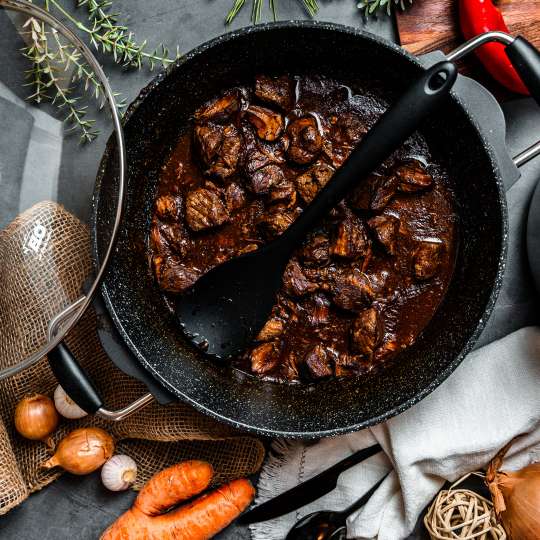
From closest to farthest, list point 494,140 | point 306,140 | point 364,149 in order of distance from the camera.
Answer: point 364,149 < point 494,140 < point 306,140

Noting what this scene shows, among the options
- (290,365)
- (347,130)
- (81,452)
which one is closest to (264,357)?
(290,365)

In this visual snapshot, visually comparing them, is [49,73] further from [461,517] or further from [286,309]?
[461,517]

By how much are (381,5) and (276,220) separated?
106 cm

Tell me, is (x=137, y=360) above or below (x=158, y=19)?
below

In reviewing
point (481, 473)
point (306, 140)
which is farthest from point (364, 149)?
point (481, 473)

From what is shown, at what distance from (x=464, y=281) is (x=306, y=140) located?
897 millimetres

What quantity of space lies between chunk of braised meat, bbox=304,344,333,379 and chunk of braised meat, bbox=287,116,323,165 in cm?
78

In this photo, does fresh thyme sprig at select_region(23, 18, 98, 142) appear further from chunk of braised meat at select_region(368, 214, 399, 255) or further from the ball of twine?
the ball of twine

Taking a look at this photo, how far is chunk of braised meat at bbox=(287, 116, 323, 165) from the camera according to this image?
2871mm

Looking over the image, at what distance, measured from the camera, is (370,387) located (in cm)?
302

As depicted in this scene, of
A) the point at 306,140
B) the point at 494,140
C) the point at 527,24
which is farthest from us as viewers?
the point at 527,24

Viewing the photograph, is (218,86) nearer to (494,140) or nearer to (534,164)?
(494,140)

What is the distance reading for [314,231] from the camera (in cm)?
292

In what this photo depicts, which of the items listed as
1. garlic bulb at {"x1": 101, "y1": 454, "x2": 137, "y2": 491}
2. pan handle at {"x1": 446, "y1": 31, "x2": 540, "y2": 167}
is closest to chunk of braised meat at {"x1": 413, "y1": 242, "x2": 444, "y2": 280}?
pan handle at {"x1": 446, "y1": 31, "x2": 540, "y2": 167}
